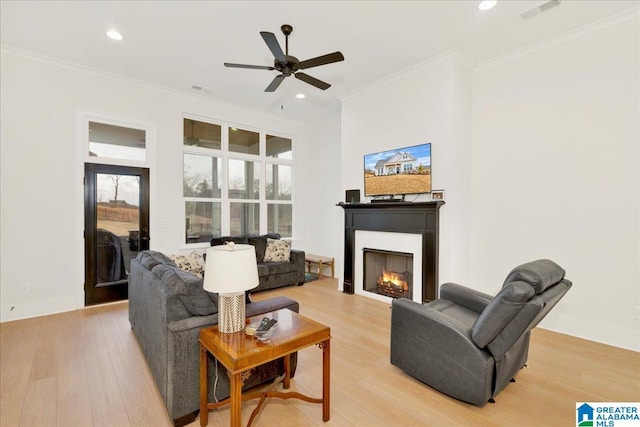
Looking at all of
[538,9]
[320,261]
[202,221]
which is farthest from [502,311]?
[202,221]

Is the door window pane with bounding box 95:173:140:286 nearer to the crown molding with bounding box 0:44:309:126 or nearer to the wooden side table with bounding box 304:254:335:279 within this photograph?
the crown molding with bounding box 0:44:309:126

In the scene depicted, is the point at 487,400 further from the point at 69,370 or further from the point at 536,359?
the point at 69,370

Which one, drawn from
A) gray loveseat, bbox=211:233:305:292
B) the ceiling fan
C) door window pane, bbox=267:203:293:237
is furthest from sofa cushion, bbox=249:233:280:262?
the ceiling fan

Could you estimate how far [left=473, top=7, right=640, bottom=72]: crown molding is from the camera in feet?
10.2

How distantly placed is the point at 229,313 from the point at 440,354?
5.28 ft

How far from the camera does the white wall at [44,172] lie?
3850 millimetres

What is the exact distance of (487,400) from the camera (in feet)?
7.29

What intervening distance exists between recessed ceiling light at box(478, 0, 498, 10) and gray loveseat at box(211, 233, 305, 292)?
4.43 meters

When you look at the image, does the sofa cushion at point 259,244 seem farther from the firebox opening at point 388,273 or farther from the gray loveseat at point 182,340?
the gray loveseat at point 182,340

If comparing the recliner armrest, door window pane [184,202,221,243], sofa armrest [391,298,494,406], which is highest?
door window pane [184,202,221,243]

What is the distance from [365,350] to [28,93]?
526cm

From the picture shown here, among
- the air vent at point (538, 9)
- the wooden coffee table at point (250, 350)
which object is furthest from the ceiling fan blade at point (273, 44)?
the air vent at point (538, 9)

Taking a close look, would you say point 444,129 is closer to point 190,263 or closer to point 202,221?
point 190,263

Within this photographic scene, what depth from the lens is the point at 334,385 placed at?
8.21ft
